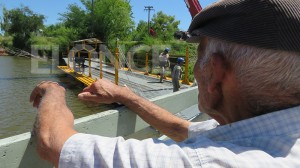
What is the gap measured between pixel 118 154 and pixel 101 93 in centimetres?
69

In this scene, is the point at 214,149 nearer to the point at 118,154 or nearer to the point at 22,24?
the point at 118,154

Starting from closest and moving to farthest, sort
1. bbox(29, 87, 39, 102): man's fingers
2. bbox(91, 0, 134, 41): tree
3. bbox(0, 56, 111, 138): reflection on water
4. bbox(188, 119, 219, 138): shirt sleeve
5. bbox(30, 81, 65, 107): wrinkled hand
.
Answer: bbox(30, 81, 65, 107): wrinkled hand → bbox(29, 87, 39, 102): man's fingers → bbox(188, 119, 219, 138): shirt sleeve → bbox(0, 56, 111, 138): reflection on water → bbox(91, 0, 134, 41): tree

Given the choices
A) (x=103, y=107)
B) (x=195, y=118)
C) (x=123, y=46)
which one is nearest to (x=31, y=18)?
(x=123, y=46)

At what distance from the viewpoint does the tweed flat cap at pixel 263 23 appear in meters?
0.90

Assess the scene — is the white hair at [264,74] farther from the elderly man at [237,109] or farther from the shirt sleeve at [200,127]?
the shirt sleeve at [200,127]

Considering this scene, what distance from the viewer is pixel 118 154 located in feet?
2.87

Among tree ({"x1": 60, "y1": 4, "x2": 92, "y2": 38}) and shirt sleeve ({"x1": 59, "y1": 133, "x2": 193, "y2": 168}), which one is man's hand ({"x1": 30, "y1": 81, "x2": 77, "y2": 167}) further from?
tree ({"x1": 60, "y1": 4, "x2": 92, "y2": 38})

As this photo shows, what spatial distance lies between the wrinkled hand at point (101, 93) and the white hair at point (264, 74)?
652 millimetres

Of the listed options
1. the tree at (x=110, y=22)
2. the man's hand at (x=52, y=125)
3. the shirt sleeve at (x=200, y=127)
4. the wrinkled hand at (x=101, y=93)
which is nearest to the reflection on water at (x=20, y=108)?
the wrinkled hand at (x=101, y=93)

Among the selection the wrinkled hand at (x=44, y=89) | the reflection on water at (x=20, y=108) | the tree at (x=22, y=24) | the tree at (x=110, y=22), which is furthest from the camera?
the tree at (x=22, y=24)

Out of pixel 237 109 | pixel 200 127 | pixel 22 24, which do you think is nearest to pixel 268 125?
pixel 237 109

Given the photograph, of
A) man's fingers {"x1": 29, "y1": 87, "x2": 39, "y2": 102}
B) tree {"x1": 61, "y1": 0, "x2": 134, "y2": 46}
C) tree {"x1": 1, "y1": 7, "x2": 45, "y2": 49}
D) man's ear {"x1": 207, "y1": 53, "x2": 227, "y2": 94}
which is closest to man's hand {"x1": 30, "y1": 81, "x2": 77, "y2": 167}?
man's fingers {"x1": 29, "y1": 87, "x2": 39, "y2": 102}

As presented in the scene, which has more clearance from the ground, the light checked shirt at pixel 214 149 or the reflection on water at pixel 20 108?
the light checked shirt at pixel 214 149

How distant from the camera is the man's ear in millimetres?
1019
